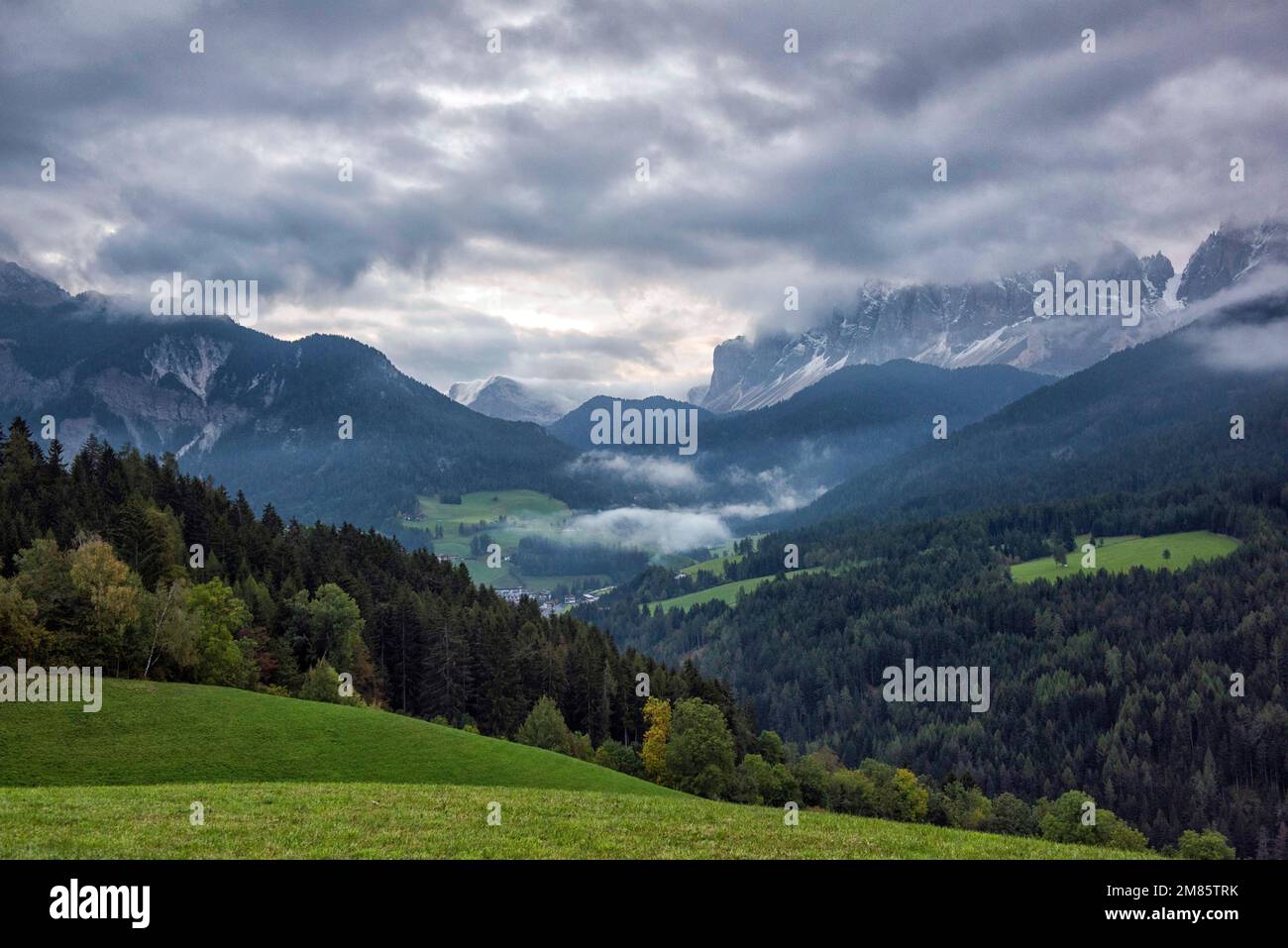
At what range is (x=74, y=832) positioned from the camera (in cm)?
2558

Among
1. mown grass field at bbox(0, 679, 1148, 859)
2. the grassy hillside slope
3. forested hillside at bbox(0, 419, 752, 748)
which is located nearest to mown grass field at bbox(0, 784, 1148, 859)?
mown grass field at bbox(0, 679, 1148, 859)

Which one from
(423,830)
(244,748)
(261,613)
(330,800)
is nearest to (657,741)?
(261,613)

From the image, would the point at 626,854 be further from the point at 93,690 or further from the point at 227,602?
the point at 227,602

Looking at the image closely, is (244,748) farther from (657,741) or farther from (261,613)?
(261,613)

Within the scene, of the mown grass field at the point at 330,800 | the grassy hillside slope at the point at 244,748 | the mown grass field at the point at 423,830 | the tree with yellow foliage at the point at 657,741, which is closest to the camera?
the mown grass field at the point at 423,830

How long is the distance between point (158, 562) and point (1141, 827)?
17021cm

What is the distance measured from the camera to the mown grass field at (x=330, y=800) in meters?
24.9

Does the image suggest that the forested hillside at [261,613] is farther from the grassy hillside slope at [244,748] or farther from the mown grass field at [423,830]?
the mown grass field at [423,830]

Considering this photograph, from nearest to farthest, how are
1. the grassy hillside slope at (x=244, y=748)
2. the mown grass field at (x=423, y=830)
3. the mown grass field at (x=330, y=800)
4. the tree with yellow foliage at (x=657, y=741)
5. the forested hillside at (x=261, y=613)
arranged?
the mown grass field at (x=423, y=830)
the mown grass field at (x=330, y=800)
the grassy hillside slope at (x=244, y=748)
the forested hillside at (x=261, y=613)
the tree with yellow foliage at (x=657, y=741)

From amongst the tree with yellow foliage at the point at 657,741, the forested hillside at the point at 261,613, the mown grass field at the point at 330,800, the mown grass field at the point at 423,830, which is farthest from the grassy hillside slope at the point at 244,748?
the tree with yellow foliage at the point at 657,741

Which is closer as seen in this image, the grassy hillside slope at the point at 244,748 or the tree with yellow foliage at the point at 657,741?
the grassy hillside slope at the point at 244,748

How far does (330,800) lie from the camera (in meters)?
33.4
